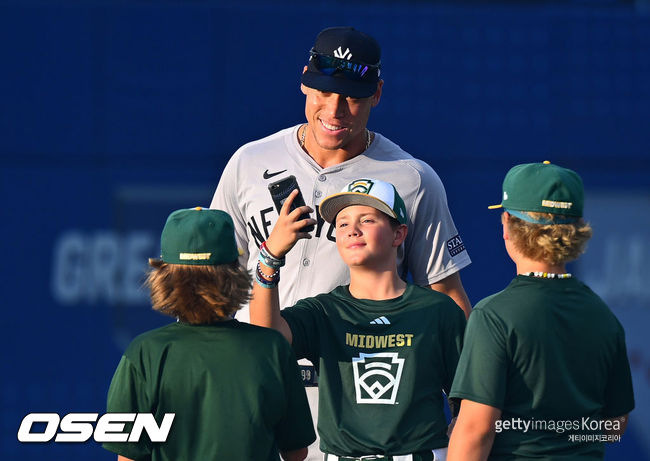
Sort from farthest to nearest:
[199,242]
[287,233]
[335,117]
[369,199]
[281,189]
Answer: [281,189] < [335,117] < [369,199] < [287,233] < [199,242]

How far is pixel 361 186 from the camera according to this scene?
142 inches

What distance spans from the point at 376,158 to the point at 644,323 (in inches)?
180

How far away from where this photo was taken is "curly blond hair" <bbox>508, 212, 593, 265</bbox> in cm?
324

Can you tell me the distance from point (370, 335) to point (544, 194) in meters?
0.64

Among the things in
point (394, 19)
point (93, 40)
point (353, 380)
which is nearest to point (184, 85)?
point (93, 40)

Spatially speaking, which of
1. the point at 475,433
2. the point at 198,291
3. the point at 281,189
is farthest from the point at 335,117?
the point at 475,433

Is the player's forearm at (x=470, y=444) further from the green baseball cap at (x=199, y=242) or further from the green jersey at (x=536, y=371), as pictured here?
the green baseball cap at (x=199, y=242)

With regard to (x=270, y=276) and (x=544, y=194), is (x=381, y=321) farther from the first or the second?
(x=544, y=194)

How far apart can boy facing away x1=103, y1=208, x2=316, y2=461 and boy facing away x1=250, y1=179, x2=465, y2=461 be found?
0.27 metres

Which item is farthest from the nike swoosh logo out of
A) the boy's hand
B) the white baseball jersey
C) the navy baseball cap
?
the boy's hand

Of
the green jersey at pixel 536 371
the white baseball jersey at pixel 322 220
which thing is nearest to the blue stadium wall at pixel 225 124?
the white baseball jersey at pixel 322 220

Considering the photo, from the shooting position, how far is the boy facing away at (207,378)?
122 inches

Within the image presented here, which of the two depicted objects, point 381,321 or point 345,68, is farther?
point 345,68

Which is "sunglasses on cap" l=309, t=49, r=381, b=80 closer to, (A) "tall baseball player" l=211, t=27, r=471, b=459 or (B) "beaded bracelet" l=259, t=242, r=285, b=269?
(A) "tall baseball player" l=211, t=27, r=471, b=459
